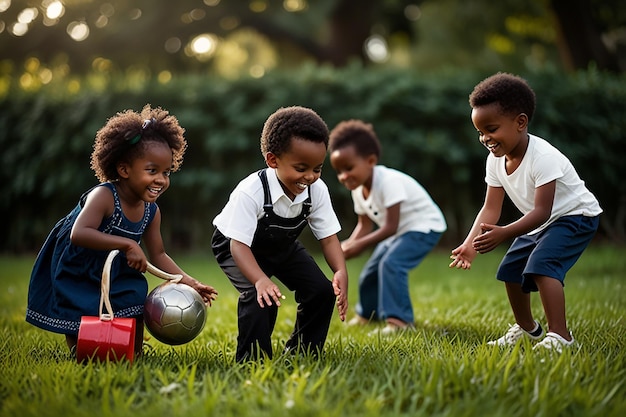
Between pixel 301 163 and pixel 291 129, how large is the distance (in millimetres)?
197

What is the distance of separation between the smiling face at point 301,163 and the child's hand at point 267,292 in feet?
1.92

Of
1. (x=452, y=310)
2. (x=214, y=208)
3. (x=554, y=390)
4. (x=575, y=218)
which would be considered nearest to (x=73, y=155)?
(x=214, y=208)

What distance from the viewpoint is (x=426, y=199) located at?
5.51m

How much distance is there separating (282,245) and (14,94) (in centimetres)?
974

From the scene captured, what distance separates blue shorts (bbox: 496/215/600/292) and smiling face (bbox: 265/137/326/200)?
131 centimetres

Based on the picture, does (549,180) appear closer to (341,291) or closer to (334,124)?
(341,291)

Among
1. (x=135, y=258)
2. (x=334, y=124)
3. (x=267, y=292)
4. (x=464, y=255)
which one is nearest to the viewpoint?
(x=267, y=292)

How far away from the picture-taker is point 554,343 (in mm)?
3465

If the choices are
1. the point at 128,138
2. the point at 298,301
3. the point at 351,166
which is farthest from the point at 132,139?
the point at 351,166

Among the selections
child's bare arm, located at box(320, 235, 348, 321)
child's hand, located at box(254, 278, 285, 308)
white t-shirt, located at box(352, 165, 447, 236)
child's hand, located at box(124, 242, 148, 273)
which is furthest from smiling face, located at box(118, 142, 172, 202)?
white t-shirt, located at box(352, 165, 447, 236)

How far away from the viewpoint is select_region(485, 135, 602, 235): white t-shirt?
364 centimetres

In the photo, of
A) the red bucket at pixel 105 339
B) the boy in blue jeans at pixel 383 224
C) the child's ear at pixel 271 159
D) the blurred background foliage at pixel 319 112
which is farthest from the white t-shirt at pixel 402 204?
the blurred background foliage at pixel 319 112

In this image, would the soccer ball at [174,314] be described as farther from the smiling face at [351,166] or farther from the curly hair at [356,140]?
the curly hair at [356,140]

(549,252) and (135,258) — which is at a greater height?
(135,258)
